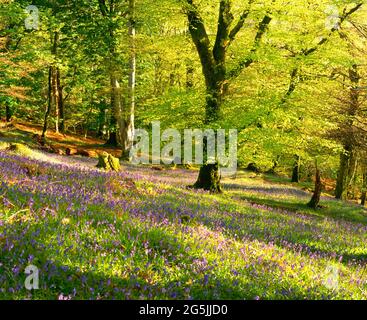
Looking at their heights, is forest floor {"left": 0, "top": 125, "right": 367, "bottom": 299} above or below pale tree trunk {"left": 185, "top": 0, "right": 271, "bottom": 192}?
below

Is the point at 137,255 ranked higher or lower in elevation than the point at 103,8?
lower

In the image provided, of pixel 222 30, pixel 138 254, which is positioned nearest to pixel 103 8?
pixel 222 30

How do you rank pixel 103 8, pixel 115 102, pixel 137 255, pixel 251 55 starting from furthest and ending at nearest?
pixel 115 102 < pixel 103 8 < pixel 251 55 < pixel 137 255

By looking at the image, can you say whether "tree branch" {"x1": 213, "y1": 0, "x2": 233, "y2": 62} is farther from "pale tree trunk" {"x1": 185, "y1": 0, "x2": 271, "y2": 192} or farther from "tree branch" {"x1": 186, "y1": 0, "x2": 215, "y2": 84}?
"tree branch" {"x1": 186, "y1": 0, "x2": 215, "y2": 84}

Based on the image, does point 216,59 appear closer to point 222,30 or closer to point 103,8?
point 222,30

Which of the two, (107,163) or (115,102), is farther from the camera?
(115,102)

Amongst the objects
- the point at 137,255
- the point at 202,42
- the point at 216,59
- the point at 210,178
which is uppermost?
the point at 202,42

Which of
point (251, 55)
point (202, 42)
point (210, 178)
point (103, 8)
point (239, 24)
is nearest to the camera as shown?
point (251, 55)

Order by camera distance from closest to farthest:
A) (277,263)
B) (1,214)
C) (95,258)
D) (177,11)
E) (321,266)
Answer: (95,258) → (1,214) → (277,263) → (321,266) → (177,11)

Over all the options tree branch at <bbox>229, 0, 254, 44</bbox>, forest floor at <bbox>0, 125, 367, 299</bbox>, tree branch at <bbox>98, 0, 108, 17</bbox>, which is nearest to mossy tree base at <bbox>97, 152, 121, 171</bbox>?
tree branch at <bbox>229, 0, 254, 44</bbox>

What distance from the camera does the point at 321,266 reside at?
6.25 m

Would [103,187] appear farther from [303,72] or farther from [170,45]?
[303,72]

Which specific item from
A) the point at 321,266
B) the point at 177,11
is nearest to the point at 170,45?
the point at 177,11
